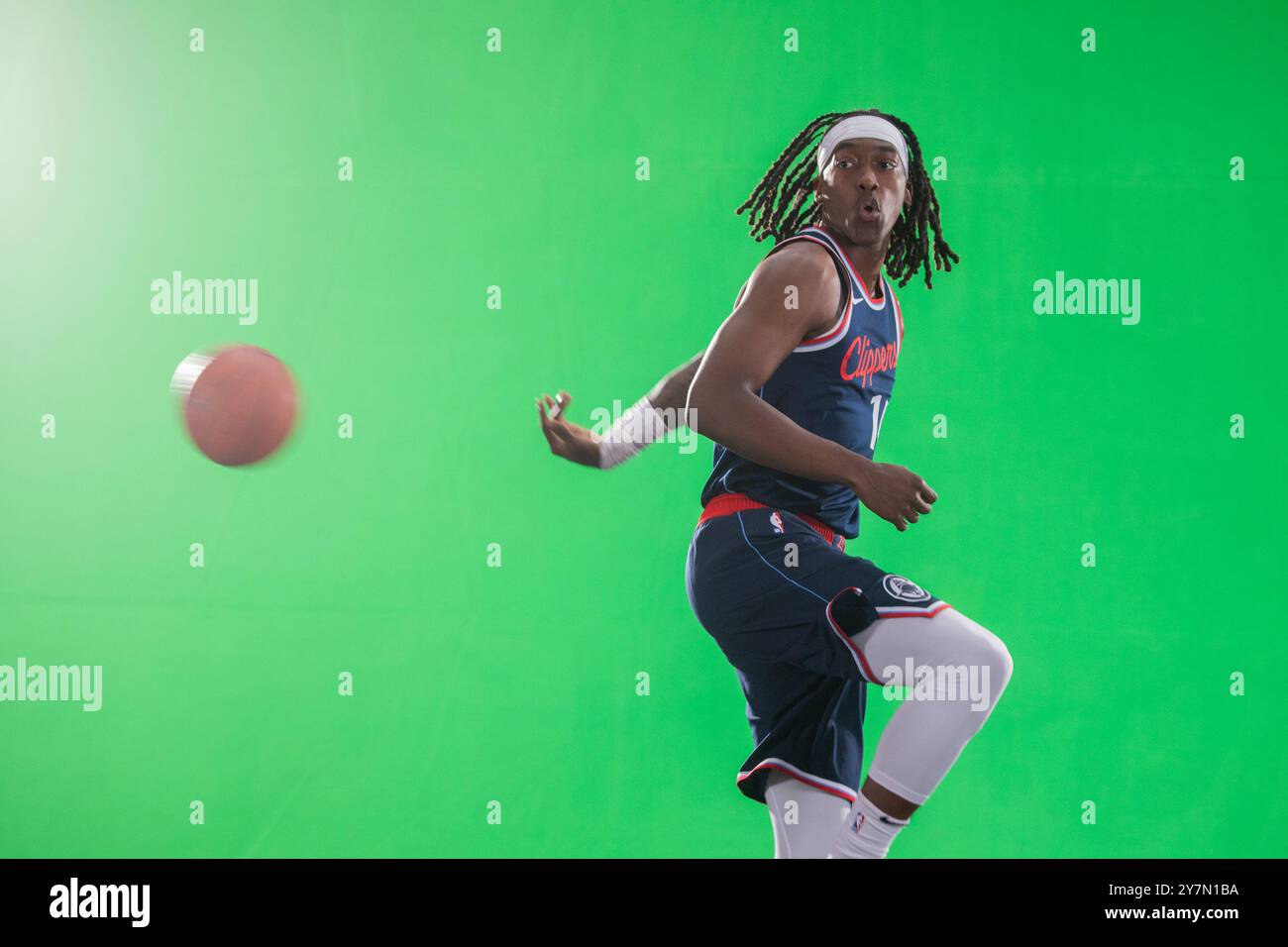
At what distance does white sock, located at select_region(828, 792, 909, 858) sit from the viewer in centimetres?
153

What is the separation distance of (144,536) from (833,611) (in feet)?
5.69

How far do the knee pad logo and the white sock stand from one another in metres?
0.29

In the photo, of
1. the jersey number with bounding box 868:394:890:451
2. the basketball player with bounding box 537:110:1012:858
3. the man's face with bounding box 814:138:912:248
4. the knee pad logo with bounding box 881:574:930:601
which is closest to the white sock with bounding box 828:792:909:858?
the basketball player with bounding box 537:110:1012:858

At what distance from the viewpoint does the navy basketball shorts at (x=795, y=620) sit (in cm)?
151

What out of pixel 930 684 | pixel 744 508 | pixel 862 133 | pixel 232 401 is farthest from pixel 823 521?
pixel 232 401

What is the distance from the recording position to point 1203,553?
2449 mm

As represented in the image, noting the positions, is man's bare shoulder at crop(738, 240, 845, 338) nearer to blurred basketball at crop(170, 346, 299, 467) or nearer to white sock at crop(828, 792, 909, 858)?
white sock at crop(828, 792, 909, 858)

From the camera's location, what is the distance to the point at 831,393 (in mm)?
1687

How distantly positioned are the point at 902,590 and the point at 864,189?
0.65 metres

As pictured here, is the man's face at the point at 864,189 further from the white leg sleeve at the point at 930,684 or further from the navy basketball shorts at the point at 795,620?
the white leg sleeve at the point at 930,684

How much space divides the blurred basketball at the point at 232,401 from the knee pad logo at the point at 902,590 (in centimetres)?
128

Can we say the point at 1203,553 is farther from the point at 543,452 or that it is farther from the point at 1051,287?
the point at 543,452

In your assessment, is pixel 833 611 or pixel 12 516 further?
pixel 12 516

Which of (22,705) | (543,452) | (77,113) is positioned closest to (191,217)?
(77,113)
